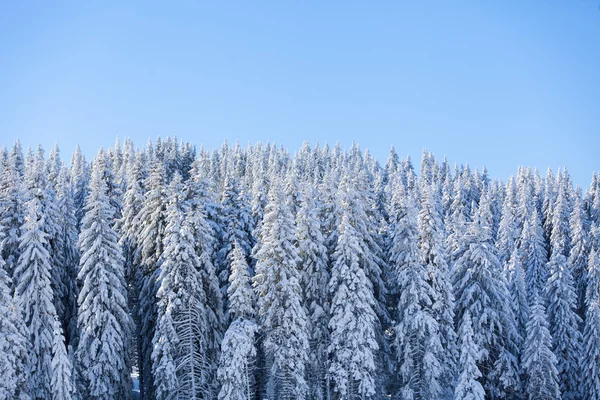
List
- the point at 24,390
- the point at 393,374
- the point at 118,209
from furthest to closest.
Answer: the point at 118,209
the point at 393,374
the point at 24,390

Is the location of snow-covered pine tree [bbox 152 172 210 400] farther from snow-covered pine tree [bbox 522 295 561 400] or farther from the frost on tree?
snow-covered pine tree [bbox 522 295 561 400]

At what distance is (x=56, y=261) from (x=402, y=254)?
2585 cm

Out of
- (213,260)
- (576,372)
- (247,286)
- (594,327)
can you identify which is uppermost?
(213,260)

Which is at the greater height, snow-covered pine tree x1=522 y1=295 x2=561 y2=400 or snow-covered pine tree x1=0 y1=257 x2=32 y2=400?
snow-covered pine tree x1=0 y1=257 x2=32 y2=400

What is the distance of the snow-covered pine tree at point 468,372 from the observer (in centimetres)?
3678

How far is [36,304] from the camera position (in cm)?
3456

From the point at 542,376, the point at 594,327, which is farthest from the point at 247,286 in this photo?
the point at 594,327

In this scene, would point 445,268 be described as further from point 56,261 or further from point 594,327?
point 56,261

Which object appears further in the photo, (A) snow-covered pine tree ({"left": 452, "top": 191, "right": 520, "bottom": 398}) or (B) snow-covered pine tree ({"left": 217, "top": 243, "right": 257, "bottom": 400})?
(A) snow-covered pine tree ({"left": 452, "top": 191, "right": 520, "bottom": 398})

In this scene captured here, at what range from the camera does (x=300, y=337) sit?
36.8 metres

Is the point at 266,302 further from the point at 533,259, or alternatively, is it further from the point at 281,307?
the point at 533,259

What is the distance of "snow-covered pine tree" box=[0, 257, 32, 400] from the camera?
2894 centimetres

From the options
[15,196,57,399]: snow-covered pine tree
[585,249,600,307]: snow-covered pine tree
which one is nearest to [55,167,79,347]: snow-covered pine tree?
[15,196,57,399]: snow-covered pine tree

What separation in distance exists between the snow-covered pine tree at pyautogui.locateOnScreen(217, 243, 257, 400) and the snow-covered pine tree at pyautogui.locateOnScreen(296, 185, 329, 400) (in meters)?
4.62
